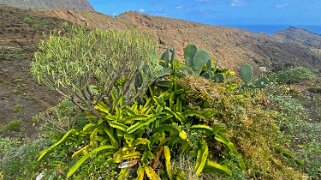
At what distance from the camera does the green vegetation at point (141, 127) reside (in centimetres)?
427

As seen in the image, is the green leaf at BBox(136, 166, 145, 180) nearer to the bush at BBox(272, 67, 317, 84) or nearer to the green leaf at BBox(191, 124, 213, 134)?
the green leaf at BBox(191, 124, 213, 134)

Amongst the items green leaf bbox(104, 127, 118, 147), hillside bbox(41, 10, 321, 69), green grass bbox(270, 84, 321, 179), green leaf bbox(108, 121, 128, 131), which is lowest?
hillside bbox(41, 10, 321, 69)

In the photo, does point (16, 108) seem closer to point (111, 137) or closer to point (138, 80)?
point (138, 80)

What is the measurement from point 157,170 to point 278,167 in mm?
1473

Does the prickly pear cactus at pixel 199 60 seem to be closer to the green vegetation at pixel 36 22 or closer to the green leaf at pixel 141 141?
the green leaf at pixel 141 141

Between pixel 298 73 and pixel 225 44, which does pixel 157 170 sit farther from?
pixel 225 44

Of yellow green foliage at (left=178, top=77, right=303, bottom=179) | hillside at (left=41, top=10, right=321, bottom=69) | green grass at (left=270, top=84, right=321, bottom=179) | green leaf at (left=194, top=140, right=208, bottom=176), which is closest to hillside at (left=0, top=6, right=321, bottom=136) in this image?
hillside at (left=41, top=10, right=321, bottom=69)

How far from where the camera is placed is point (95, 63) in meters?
4.36

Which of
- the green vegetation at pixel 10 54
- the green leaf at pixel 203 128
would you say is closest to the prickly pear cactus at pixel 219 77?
the green leaf at pixel 203 128

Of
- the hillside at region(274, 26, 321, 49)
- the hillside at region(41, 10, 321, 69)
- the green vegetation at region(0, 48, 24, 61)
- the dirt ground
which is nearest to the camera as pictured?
the dirt ground

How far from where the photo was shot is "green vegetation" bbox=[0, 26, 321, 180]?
4.27 m

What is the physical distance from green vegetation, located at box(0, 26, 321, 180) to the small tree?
0.01 metres

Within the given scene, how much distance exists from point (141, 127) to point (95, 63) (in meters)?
0.90

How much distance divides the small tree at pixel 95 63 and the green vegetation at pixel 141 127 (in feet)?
0.04
